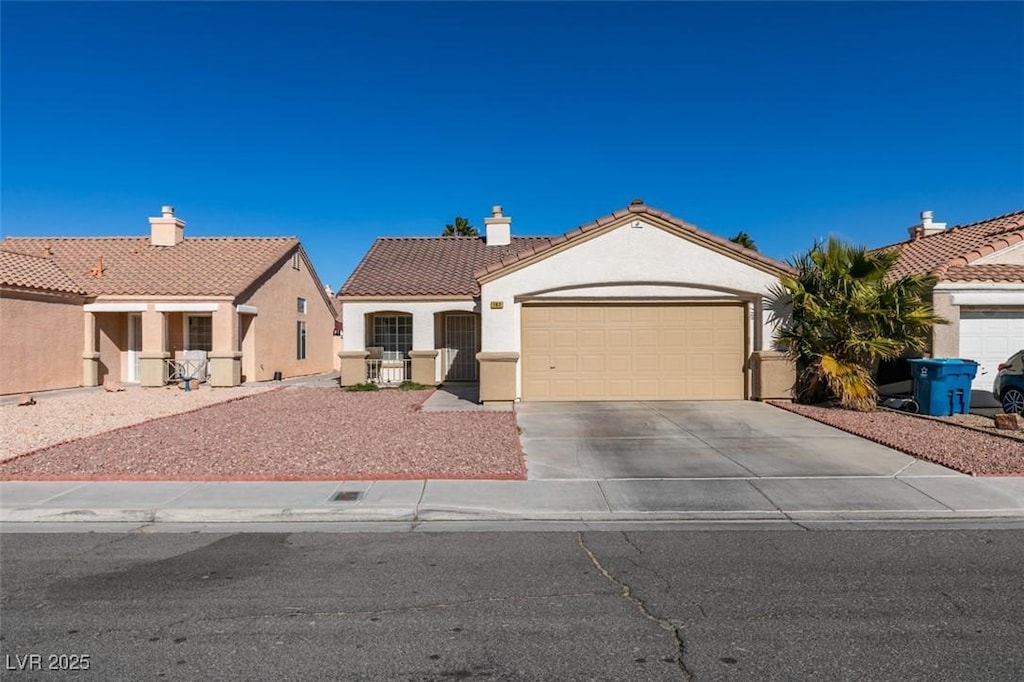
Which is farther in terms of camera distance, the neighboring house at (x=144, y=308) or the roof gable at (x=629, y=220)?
the neighboring house at (x=144, y=308)

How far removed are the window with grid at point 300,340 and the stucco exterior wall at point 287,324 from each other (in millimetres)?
213

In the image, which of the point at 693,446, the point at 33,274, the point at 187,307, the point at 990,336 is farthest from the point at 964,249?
the point at 33,274

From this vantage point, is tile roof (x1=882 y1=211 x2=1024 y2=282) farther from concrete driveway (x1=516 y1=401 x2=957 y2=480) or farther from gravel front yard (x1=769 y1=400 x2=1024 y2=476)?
concrete driveway (x1=516 y1=401 x2=957 y2=480)

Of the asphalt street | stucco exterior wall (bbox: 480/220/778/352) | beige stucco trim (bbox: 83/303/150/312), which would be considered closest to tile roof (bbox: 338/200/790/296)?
stucco exterior wall (bbox: 480/220/778/352)

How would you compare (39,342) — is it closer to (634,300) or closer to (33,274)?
(33,274)

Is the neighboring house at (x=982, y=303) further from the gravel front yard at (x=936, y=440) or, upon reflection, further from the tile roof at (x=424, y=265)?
the tile roof at (x=424, y=265)

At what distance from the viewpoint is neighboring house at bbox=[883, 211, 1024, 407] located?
15.3 metres

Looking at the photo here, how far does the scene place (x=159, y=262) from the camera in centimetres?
2409

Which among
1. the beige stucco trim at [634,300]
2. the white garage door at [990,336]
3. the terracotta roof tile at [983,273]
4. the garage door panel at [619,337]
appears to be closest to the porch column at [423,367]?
the beige stucco trim at [634,300]

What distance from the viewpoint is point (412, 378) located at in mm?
21812

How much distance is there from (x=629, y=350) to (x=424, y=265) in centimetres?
1009

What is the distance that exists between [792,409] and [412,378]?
11665 millimetres

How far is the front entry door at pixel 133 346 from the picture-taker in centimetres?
2342

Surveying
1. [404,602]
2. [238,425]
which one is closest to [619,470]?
[404,602]
